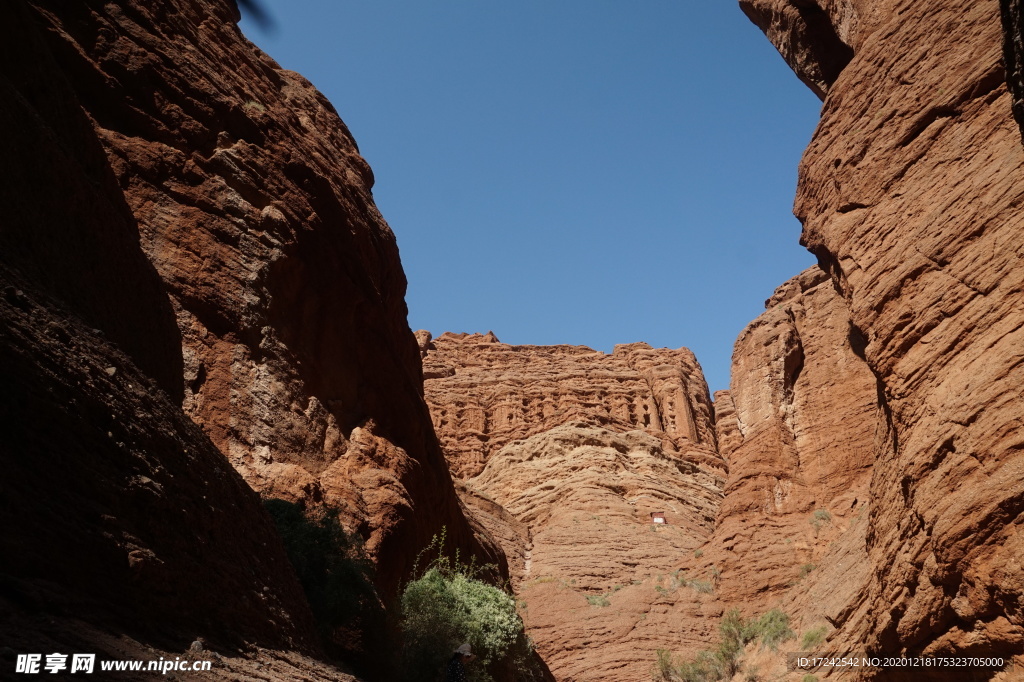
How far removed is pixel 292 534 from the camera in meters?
11.9

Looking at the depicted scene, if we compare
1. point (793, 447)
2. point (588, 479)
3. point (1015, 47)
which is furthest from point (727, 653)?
point (588, 479)

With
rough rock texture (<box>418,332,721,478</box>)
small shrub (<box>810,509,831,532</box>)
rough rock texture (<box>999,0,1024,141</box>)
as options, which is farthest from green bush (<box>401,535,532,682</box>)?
rough rock texture (<box>418,332,721,478</box>)

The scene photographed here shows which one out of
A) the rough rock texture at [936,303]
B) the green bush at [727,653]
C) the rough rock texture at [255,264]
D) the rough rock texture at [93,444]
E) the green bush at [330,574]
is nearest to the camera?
the rough rock texture at [93,444]

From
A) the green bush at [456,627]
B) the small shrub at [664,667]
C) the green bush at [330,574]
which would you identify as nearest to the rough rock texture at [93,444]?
the green bush at [330,574]

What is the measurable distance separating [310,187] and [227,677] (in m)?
13.1

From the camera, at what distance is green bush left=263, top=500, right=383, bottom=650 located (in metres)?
11.1

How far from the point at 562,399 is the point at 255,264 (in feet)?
149

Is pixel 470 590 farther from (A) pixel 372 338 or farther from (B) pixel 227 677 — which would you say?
(B) pixel 227 677

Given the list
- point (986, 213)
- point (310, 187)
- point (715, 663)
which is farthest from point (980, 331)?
point (715, 663)

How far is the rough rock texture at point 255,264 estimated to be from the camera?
14.0m

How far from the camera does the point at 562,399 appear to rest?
195 feet

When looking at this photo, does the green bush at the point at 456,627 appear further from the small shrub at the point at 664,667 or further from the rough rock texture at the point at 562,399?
the rough rock texture at the point at 562,399

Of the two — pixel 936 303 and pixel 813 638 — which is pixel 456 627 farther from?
pixel 813 638

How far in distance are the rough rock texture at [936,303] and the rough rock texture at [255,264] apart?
886cm
